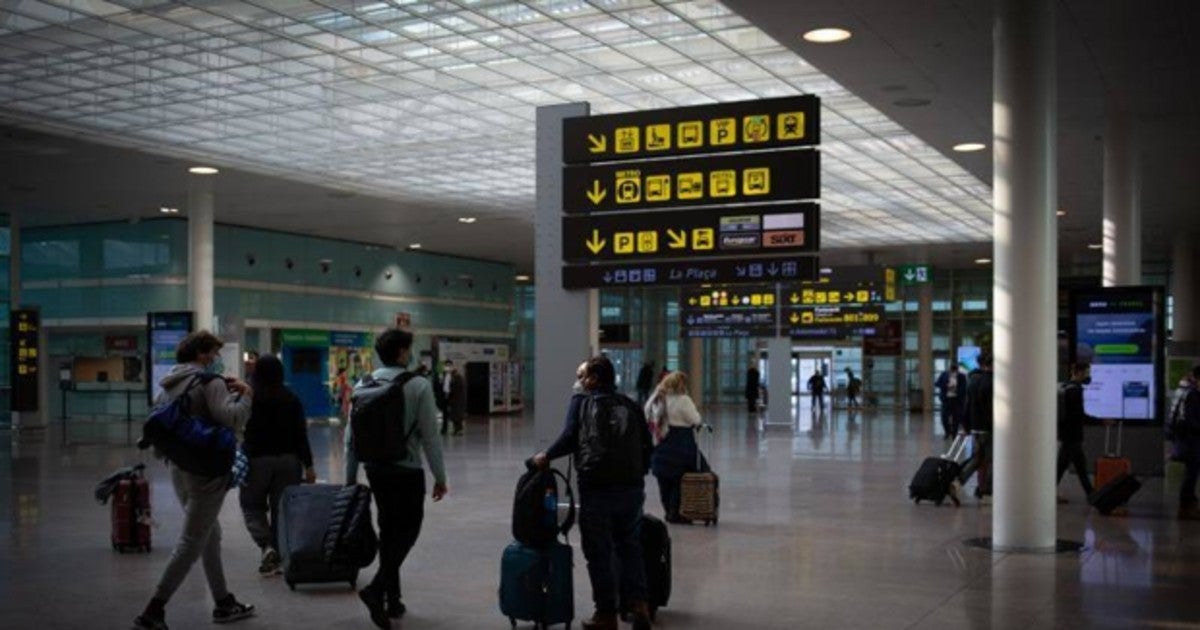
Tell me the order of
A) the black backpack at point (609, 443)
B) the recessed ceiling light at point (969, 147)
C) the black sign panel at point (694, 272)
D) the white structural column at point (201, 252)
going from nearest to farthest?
the black backpack at point (609, 443)
the black sign panel at point (694, 272)
the recessed ceiling light at point (969, 147)
the white structural column at point (201, 252)

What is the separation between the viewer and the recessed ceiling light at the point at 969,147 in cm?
2198

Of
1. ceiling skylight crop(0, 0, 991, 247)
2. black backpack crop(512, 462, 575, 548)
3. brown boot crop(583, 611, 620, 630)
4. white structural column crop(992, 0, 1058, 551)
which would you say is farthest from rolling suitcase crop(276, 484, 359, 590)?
ceiling skylight crop(0, 0, 991, 247)

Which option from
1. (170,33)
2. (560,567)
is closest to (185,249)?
(170,33)

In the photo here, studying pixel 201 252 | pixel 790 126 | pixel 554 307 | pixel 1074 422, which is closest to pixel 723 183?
pixel 790 126

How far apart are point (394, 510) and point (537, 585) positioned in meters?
1.06

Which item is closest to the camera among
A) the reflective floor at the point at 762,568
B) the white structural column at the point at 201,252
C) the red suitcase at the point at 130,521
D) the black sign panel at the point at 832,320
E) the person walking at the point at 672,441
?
the reflective floor at the point at 762,568

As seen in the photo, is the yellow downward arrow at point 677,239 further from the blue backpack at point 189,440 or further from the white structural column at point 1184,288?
the white structural column at point 1184,288

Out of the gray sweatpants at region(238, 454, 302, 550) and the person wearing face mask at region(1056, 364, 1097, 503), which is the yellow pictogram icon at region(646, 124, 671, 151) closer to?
the gray sweatpants at region(238, 454, 302, 550)

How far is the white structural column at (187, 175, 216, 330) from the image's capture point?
29266 millimetres

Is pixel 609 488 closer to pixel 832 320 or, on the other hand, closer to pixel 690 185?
pixel 690 185

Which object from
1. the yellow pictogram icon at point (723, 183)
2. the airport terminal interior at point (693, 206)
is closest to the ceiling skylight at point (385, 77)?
the airport terminal interior at point (693, 206)

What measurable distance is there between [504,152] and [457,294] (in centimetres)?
2201

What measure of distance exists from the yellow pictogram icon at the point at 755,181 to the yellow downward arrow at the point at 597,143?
63.2 inches

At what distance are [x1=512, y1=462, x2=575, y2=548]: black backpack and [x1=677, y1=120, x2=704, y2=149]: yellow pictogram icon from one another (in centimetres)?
533
